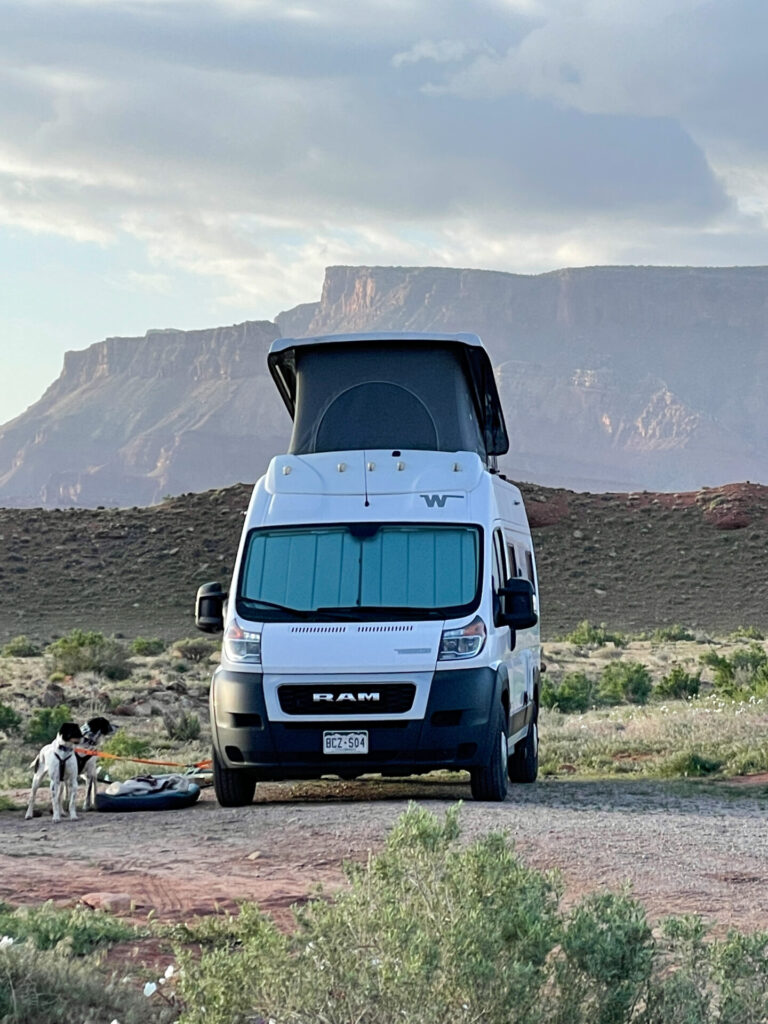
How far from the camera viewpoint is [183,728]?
2008 cm

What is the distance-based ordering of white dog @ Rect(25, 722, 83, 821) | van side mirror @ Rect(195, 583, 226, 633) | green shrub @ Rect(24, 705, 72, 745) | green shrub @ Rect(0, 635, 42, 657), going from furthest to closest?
green shrub @ Rect(0, 635, 42, 657), green shrub @ Rect(24, 705, 72, 745), van side mirror @ Rect(195, 583, 226, 633), white dog @ Rect(25, 722, 83, 821)

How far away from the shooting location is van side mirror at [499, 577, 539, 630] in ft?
40.5

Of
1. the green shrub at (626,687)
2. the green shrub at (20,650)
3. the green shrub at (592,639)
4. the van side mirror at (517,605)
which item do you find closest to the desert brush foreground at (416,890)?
the van side mirror at (517,605)

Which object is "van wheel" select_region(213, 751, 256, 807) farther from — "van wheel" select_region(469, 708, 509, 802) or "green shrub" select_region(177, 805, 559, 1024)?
"green shrub" select_region(177, 805, 559, 1024)

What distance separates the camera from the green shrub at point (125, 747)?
17.1 m

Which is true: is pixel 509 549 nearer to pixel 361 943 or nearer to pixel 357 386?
pixel 357 386

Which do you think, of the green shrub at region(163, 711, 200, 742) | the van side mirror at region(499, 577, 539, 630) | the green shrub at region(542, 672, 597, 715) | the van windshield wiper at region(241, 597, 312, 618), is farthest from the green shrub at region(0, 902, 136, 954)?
the green shrub at region(542, 672, 597, 715)

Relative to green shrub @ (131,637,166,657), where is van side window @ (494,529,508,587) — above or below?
above

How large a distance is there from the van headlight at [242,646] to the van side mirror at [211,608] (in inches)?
15.5

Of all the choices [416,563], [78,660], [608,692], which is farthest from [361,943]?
[78,660]

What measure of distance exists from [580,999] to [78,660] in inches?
960

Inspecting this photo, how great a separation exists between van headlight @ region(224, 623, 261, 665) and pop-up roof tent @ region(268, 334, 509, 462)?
2.48 metres

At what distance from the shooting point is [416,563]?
487 inches

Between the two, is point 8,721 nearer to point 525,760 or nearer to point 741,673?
point 525,760
